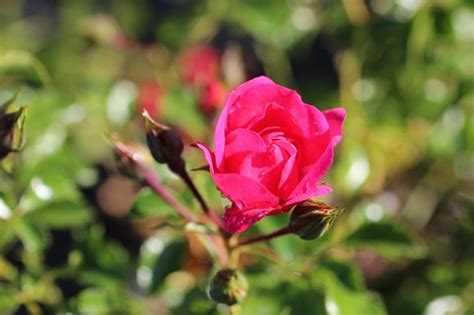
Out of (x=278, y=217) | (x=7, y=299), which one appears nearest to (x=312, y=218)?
(x=278, y=217)

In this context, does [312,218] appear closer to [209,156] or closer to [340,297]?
[209,156]

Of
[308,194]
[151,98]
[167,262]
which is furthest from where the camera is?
[151,98]

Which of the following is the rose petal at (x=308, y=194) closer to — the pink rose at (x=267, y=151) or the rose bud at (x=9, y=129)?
the pink rose at (x=267, y=151)

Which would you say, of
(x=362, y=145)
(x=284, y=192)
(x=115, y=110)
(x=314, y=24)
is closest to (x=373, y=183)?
(x=362, y=145)

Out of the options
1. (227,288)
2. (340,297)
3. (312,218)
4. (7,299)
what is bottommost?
(7,299)

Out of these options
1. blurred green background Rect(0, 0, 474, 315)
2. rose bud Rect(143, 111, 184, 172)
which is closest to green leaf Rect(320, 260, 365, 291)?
blurred green background Rect(0, 0, 474, 315)

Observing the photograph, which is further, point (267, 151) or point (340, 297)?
point (340, 297)

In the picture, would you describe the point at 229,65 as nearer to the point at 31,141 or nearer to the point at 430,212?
the point at 31,141
